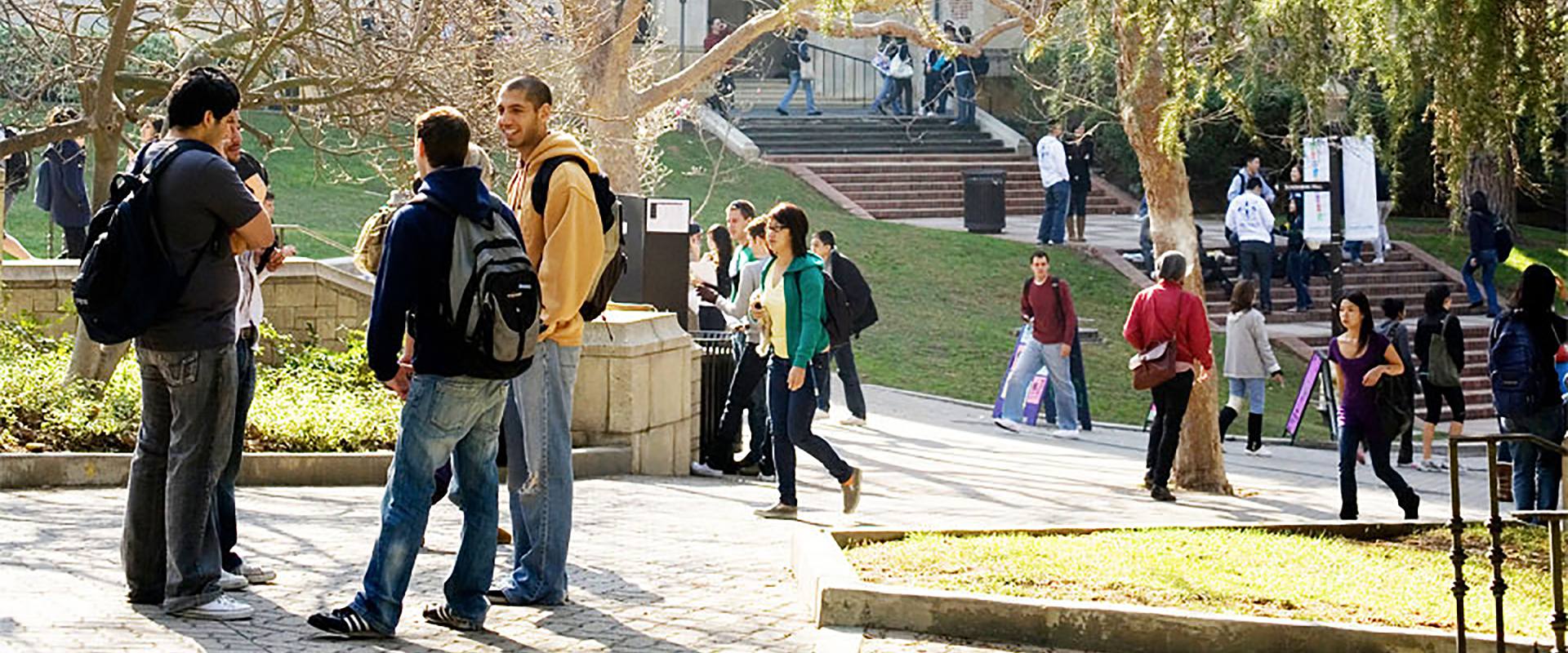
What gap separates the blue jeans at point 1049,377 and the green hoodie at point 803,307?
7.93m

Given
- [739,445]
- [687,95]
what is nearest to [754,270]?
[739,445]

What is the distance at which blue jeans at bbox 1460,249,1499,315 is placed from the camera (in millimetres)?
27828

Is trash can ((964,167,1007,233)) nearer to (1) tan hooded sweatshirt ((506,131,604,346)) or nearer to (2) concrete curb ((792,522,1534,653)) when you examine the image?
(2) concrete curb ((792,522,1534,653))

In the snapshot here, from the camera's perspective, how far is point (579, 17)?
19219mm

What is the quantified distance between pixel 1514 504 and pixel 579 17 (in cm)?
1039

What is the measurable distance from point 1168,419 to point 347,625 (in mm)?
8001

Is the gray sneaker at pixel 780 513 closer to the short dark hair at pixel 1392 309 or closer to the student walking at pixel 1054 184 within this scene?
the short dark hair at pixel 1392 309

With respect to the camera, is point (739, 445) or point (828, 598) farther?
point (739, 445)

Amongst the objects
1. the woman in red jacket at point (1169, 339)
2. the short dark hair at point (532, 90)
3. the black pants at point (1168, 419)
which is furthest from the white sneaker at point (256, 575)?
the black pants at point (1168, 419)

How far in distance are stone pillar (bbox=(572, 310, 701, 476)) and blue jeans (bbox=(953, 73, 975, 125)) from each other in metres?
25.3

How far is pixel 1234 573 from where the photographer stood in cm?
785

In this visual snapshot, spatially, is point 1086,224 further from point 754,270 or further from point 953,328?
point 754,270

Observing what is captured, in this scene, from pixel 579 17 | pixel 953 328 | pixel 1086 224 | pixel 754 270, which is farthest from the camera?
pixel 1086 224

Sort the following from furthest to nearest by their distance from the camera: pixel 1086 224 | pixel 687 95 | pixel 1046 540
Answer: pixel 1086 224 → pixel 687 95 → pixel 1046 540
